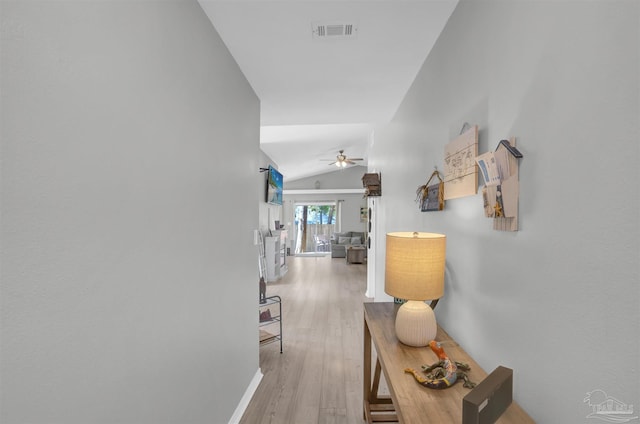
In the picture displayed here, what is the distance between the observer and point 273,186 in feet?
20.2

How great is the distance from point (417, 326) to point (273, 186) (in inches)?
198

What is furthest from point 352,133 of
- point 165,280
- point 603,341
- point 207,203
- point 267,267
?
point 603,341

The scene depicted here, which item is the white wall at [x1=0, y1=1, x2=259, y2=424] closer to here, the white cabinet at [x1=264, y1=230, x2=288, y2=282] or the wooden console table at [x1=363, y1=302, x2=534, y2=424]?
the wooden console table at [x1=363, y1=302, x2=534, y2=424]

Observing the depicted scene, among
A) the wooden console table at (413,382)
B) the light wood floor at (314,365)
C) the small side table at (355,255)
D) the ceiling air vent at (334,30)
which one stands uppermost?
the ceiling air vent at (334,30)

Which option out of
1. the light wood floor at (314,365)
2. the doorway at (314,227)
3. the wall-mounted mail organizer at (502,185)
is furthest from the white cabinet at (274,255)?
the wall-mounted mail organizer at (502,185)

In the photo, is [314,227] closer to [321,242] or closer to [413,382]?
[321,242]

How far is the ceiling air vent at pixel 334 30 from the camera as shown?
1.74 meters

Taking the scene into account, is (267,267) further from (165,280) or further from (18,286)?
(18,286)

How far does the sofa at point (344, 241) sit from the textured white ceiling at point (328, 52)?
690 cm

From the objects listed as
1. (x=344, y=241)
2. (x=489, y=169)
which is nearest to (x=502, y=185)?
(x=489, y=169)

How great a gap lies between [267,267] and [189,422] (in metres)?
4.97

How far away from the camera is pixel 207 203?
1674 millimetres

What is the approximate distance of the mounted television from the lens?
5.81 meters

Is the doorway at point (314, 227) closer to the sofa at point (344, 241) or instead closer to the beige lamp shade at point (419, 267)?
the sofa at point (344, 241)
